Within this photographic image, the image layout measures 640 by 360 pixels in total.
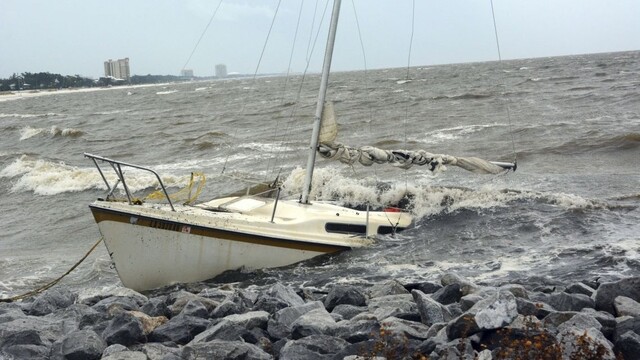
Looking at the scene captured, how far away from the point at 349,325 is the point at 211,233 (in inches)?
210

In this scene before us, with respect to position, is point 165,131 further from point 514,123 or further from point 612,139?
point 612,139

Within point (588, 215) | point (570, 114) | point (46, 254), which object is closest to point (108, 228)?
point (46, 254)

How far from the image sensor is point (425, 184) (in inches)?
801

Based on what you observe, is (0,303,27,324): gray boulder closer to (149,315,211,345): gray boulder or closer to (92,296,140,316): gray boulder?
(92,296,140,316): gray boulder

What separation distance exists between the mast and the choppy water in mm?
1867

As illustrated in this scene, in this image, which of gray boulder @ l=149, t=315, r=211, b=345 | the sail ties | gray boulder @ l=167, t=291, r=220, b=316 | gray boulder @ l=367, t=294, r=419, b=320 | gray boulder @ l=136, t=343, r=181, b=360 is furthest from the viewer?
the sail ties

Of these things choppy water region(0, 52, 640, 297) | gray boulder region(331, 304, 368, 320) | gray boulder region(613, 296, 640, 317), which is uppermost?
gray boulder region(613, 296, 640, 317)

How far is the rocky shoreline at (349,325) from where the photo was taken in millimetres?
6012

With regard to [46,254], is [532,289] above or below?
above

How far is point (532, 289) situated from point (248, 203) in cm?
599

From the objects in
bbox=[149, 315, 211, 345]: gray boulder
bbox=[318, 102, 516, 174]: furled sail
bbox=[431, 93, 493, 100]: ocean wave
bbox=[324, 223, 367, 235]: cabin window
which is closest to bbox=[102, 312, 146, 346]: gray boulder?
bbox=[149, 315, 211, 345]: gray boulder

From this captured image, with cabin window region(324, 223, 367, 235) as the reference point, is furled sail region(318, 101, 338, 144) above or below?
above

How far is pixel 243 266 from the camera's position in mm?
12305

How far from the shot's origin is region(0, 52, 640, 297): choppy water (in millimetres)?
12531
